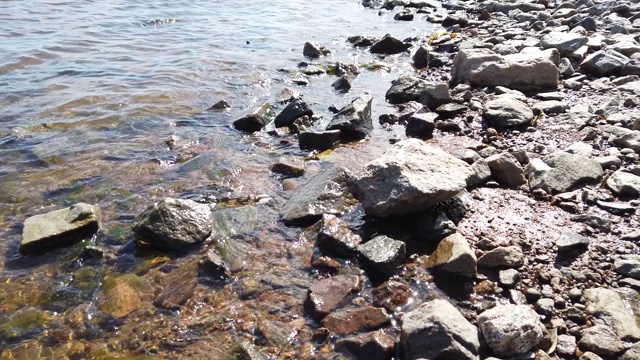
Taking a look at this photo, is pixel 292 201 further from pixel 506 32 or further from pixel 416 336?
pixel 506 32

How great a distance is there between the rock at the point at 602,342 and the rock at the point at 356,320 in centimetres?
141

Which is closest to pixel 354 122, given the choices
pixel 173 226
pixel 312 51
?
pixel 173 226

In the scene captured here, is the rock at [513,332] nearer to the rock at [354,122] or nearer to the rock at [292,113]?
the rock at [354,122]

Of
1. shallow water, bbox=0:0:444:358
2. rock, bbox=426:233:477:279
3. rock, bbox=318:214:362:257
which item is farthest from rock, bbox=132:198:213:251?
rock, bbox=426:233:477:279

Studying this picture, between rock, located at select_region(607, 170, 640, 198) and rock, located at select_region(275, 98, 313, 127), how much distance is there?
445 cm

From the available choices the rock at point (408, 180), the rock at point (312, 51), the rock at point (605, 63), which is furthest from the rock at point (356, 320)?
the rock at point (312, 51)

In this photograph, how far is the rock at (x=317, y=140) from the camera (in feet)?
23.6

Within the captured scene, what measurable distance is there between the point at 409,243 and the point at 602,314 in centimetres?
174

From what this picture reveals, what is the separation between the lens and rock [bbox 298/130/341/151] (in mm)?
7199

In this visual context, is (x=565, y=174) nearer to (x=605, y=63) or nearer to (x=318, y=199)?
(x=318, y=199)

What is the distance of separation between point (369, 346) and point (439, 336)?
54 centimetres

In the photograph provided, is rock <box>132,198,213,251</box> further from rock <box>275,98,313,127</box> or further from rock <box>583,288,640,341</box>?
rock <box>583,288,640,341</box>

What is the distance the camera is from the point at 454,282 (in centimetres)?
436

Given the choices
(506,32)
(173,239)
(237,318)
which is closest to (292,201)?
(173,239)
